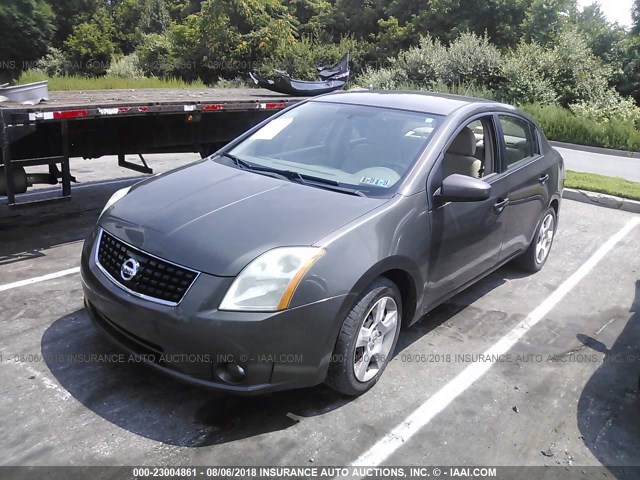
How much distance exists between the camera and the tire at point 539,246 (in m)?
5.57

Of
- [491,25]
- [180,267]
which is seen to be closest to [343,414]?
[180,267]

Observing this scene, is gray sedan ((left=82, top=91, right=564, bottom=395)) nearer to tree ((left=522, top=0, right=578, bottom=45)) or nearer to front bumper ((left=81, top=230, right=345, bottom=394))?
front bumper ((left=81, top=230, right=345, bottom=394))

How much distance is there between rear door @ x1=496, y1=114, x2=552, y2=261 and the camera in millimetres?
4781

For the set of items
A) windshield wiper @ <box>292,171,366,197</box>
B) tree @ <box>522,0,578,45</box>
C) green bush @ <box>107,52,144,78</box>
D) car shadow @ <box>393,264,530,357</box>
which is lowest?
green bush @ <box>107,52,144,78</box>

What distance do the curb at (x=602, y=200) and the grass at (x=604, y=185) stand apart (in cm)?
15

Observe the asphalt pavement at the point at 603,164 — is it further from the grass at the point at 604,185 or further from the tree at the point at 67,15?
the tree at the point at 67,15

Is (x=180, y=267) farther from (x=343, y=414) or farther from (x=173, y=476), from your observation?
(x=343, y=414)

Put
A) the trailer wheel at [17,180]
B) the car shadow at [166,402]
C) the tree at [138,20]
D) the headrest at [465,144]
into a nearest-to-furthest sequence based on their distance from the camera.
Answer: the car shadow at [166,402] → the headrest at [465,144] → the trailer wheel at [17,180] → the tree at [138,20]

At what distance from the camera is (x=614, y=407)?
143 inches

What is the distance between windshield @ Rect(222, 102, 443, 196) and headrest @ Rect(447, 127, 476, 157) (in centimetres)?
23

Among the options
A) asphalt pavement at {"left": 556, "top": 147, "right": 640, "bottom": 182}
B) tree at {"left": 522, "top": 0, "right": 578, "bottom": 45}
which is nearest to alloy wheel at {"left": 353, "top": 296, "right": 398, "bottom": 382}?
asphalt pavement at {"left": 556, "top": 147, "right": 640, "bottom": 182}

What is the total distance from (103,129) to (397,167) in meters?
3.80

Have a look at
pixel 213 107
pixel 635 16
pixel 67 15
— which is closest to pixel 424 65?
pixel 213 107

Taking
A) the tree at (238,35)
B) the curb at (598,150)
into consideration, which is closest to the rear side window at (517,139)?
the curb at (598,150)
